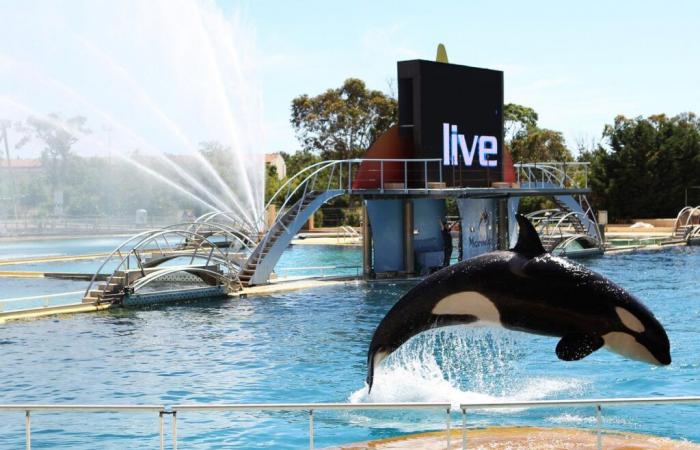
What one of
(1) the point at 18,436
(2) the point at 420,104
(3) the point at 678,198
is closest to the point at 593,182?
(3) the point at 678,198

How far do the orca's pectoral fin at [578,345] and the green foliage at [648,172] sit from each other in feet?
205

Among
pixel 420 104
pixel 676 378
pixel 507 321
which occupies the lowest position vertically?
pixel 676 378

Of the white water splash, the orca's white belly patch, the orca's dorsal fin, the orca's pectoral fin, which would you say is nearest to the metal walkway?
the white water splash

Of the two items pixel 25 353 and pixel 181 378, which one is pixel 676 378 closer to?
pixel 181 378

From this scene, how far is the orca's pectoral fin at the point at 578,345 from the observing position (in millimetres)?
9000

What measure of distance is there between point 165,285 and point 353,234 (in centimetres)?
2509

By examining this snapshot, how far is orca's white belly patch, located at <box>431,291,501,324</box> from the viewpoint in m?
9.36

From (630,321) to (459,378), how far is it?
7.84 metres

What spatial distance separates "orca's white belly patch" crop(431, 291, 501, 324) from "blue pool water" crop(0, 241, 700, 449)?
1108 millimetres

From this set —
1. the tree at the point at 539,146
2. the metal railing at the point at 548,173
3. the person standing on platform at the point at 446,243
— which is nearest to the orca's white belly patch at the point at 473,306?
the person standing on platform at the point at 446,243

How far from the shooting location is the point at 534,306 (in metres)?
9.23

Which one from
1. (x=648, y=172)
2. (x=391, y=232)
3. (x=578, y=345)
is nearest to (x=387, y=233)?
(x=391, y=232)

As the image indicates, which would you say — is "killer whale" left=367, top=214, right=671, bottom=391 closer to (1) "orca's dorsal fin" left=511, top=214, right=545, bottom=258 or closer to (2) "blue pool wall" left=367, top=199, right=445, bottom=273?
(1) "orca's dorsal fin" left=511, top=214, right=545, bottom=258

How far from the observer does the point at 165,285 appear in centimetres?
3017
